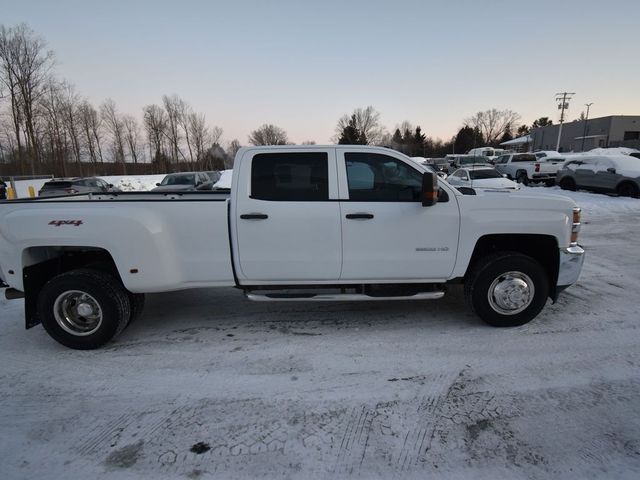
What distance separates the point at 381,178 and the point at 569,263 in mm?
2282

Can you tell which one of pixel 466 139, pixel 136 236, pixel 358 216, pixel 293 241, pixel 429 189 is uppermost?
pixel 466 139

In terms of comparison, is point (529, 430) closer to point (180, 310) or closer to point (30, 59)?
point (180, 310)

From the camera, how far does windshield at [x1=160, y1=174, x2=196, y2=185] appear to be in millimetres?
18922

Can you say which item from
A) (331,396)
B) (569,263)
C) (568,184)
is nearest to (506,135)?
(568,184)

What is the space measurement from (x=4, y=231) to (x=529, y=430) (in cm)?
500

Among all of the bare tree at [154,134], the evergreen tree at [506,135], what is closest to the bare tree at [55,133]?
the bare tree at [154,134]

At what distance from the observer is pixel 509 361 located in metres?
3.51

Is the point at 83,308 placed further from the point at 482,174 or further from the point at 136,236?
the point at 482,174

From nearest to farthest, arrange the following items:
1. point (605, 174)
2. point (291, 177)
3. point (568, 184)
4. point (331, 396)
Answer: point (331, 396), point (291, 177), point (605, 174), point (568, 184)

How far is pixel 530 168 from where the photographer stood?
829 inches

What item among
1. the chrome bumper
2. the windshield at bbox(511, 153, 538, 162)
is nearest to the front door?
the chrome bumper

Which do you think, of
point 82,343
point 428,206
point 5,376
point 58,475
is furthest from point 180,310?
point 428,206

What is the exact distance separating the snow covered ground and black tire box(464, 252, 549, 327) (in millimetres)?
193

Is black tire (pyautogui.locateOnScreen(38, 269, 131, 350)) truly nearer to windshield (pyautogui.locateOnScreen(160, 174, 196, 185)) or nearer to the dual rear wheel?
the dual rear wheel
